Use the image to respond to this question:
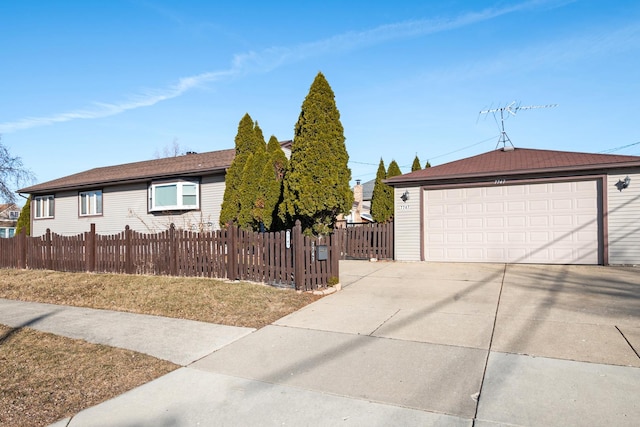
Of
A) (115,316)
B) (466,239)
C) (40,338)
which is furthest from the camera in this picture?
(466,239)

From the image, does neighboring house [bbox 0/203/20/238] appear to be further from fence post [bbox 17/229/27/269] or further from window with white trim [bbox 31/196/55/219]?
fence post [bbox 17/229/27/269]

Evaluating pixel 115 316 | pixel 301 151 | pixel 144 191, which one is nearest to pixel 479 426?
pixel 115 316

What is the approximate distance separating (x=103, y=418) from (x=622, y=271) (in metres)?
11.4

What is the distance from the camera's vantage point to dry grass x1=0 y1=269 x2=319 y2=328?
6.65 meters

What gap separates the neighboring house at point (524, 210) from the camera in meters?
10.7

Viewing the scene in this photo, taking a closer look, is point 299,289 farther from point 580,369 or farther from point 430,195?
point 430,195

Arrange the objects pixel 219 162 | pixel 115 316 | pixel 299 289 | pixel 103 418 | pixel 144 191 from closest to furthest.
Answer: pixel 103 418, pixel 115 316, pixel 299 289, pixel 219 162, pixel 144 191

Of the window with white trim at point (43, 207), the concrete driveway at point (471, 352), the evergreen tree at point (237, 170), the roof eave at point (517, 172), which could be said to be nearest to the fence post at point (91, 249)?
the evergreen tree at point (237, 170)

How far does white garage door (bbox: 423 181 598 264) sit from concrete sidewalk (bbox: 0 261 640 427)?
13.9ft

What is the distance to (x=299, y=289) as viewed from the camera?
8211 millimetres

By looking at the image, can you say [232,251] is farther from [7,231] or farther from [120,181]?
[7,231]

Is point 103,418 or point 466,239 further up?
point 466,239

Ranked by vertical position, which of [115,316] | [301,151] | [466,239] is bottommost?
[115,316]

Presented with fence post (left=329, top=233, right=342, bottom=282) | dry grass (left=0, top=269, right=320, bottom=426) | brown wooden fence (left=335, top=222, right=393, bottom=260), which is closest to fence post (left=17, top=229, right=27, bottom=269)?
dry grass (left=0, top=269, right=320, bottom=426)
